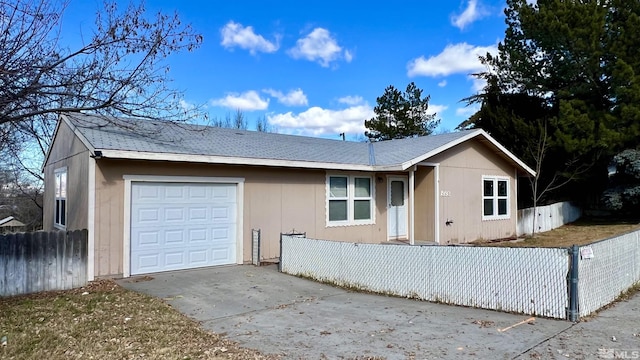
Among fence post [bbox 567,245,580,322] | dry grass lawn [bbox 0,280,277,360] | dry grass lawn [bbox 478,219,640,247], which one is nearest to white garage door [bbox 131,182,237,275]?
dry grass lawn [bbox 0,280,277,360]

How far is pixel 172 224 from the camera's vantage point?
29.7ft

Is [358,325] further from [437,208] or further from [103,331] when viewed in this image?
[437,208]

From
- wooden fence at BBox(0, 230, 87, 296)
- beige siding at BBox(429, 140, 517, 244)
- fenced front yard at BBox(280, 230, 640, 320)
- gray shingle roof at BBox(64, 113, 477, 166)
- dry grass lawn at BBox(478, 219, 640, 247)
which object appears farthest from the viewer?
dry grass lawn at BBox(478, 219, 640, 247)

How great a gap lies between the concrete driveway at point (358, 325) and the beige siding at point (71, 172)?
6.57ft

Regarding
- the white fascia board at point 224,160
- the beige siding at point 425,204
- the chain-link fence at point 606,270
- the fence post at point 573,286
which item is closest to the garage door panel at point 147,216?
the white fascia board at point 224,160

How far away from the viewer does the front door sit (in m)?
13.1

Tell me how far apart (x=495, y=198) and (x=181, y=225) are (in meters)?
11.1

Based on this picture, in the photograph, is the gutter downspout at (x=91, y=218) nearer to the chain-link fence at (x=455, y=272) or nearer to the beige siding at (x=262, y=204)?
the beige siding at (x=262, y=204)

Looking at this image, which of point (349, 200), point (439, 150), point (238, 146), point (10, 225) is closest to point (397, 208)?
point (349, 200)

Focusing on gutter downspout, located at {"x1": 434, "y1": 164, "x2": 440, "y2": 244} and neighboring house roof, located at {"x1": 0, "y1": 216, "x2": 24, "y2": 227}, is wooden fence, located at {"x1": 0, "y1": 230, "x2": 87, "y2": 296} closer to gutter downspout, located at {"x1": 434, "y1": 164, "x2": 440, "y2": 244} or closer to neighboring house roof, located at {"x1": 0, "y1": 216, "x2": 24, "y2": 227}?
gutter downspout, located at {"x1": 434, "y1": 164, "x2": 440, "y2": 244}

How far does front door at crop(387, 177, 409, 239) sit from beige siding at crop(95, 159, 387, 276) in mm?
319

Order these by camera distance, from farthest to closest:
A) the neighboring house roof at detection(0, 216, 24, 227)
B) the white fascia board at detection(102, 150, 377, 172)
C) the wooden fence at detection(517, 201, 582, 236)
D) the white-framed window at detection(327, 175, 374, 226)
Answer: the neighboring house roof at detection(0, 216, 24, 227)
the wooden fence at detection(517, 201, 582, 236)
the white-framed window at detection(327, 175, 374, 226)
the white fascia board at detection(102, 150, 377, 172)

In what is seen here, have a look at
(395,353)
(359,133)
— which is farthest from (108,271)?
(359,133)

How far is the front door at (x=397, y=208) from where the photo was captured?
518 inches
